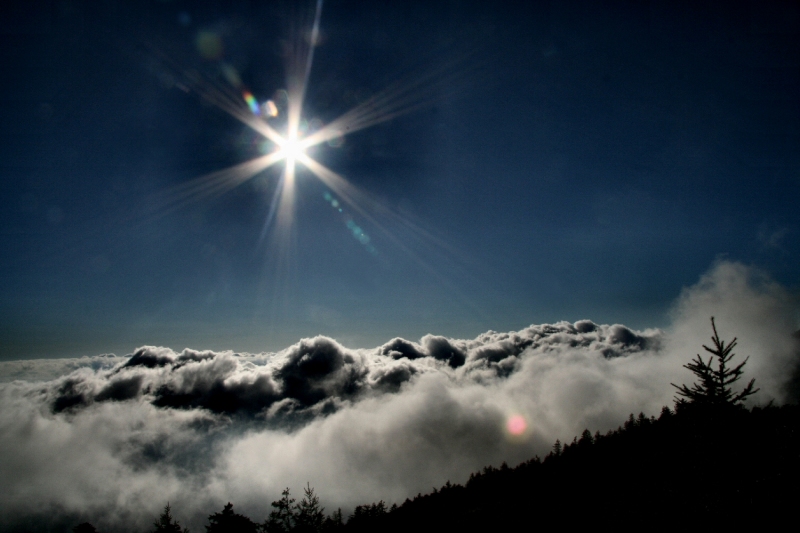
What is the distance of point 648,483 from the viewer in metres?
70.8

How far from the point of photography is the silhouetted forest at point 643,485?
11.9 metres

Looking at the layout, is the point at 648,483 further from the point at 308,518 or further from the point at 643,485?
the point at 308,518

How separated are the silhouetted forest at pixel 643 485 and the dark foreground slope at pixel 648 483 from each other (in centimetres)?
5

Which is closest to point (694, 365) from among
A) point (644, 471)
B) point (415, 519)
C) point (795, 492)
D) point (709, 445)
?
point (709, 445)

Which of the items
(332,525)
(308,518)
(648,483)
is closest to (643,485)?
(648,483)

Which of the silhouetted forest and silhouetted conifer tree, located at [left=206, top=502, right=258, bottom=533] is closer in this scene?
the silhouetted forest

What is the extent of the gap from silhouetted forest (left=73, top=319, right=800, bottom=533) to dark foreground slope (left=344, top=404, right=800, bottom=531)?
5 cm

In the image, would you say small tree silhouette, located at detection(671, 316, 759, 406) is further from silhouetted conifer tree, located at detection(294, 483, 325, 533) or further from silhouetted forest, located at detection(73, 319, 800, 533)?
silhouetted conifer tree, located at detection(294, 483, 325, 533)

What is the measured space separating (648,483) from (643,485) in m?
1.11

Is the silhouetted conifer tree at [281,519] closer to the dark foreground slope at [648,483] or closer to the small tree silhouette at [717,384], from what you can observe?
the dark foreground slope at [648,483]

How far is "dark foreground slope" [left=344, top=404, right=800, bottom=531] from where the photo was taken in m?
11.9

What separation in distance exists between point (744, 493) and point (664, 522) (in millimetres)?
33085

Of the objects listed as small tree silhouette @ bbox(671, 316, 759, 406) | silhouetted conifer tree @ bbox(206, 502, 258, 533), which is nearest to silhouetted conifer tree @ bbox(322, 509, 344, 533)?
silhouetted conifer tree @ bbox(206, 502, 258, 533)

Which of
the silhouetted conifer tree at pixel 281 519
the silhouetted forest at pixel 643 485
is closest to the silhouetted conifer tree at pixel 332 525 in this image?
the silhouetted forest at pixel 643 485
